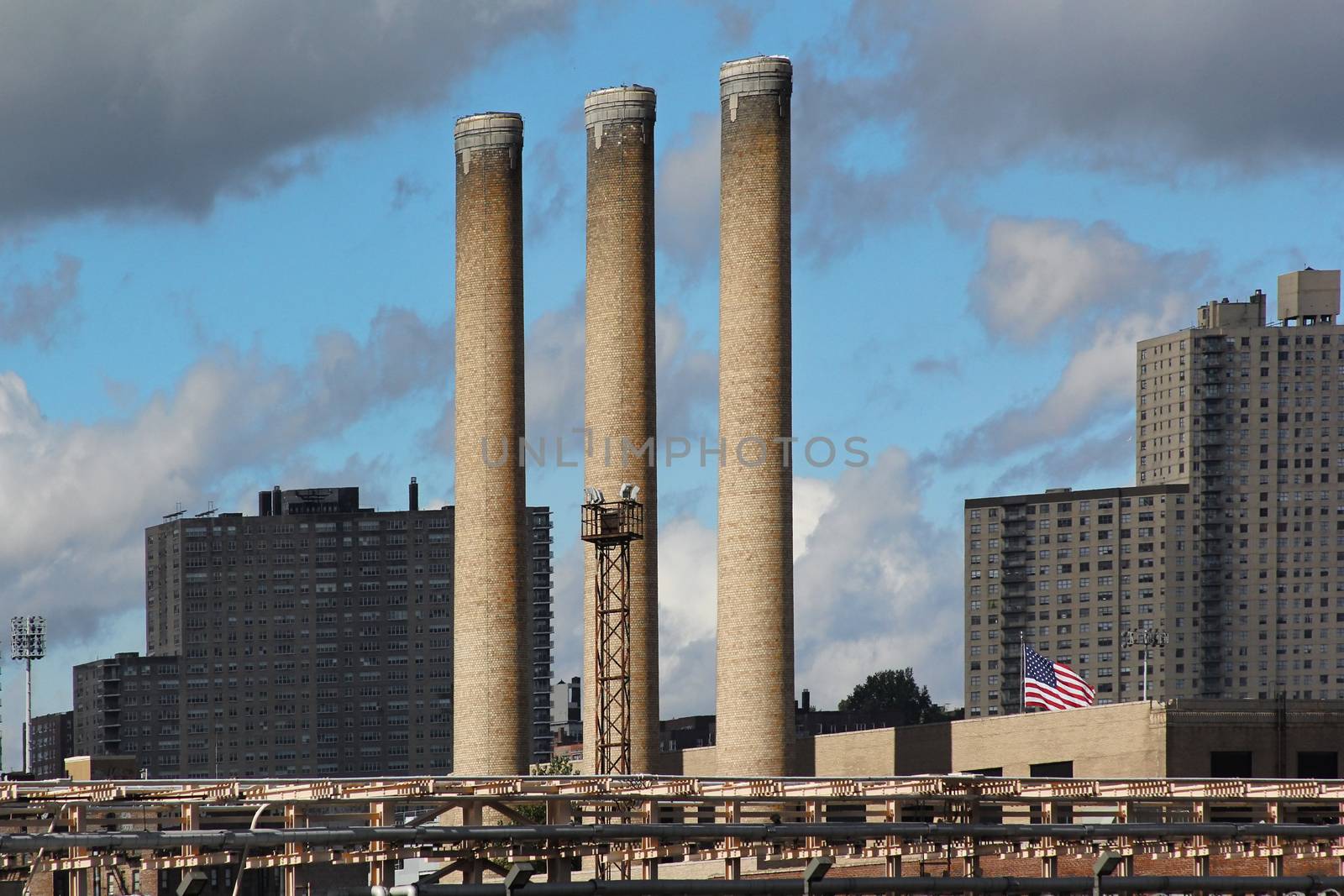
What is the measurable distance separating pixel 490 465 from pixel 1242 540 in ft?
426

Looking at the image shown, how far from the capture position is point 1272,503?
7623 inches

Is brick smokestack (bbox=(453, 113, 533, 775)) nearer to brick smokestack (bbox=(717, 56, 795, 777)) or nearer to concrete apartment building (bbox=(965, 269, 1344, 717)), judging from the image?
brick smokestack (bbox=(717, 56, 795, 777))

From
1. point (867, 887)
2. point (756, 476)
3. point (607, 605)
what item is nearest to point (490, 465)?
point (607, 605)

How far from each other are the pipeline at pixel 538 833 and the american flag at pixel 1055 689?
103 ft

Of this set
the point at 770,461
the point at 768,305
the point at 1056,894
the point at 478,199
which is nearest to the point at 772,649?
the point at 770,461

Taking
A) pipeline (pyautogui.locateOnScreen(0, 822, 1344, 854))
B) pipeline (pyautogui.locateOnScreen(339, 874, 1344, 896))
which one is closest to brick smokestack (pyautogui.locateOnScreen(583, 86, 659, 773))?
pipeline (pyautogui.locateOnScreen(0, 822, 1344, 854))

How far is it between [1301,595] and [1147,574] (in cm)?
1247

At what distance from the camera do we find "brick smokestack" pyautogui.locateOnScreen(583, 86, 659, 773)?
73188 millimetres

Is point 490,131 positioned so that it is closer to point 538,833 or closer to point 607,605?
point 607,605

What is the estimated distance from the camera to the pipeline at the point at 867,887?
26.1 meters

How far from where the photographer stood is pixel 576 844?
38594mm

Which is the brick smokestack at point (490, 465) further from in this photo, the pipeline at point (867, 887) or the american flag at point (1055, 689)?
the pipeline at point (867, 887)

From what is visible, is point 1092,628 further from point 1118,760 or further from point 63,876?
point 63,876

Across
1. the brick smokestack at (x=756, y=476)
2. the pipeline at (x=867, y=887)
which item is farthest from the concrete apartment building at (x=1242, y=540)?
the pipeline at (x=867, y=887)
